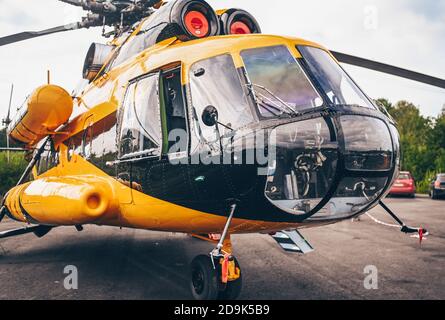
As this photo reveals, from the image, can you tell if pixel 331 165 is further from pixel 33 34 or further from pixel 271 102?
pixel 33 34

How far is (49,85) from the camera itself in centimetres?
650

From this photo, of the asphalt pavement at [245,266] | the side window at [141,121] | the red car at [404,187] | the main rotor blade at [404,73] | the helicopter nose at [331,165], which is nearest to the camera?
the helicopter nose at [331,165]

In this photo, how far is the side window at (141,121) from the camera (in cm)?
483

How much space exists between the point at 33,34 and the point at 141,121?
13.5 ft

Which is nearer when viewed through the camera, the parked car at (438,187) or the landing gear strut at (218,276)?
the landing gear strut at (218,276)

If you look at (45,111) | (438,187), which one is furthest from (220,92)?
(438,187)

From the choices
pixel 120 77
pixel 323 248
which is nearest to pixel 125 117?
pixel 120 77

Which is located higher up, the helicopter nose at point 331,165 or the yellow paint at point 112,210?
the helicopter nose at point 331,165

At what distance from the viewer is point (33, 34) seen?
7859 mm

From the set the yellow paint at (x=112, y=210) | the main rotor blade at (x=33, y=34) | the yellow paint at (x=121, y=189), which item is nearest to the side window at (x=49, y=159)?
the yellow paint at (x=121, y=189)

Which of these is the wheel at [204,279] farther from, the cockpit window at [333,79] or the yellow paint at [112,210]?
the cockpit window at [333,79]

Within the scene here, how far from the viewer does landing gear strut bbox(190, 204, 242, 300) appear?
4.05 m

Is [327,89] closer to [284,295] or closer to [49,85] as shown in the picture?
[284,295]

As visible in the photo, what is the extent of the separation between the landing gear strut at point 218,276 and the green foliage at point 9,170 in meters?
17.9
